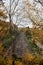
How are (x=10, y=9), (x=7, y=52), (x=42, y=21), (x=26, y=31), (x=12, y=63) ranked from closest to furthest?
(x=12, y=63)
(x=7, y=52)
(x=10, y=9)
(x=42, y=21)
(x=26, y=31)

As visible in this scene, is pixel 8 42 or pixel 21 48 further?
pixel 8 42

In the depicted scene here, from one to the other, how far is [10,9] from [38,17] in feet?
7.09

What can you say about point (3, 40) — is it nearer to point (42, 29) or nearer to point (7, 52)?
point (7, 52)

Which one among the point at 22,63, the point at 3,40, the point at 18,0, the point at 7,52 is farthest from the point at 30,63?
the point at 18,0

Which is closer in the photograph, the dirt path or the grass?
the dirt path

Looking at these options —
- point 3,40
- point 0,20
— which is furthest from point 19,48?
point 0,20

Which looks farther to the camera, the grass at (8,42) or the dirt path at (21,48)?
the grass at (8,42)

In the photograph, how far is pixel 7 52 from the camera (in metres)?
13.6

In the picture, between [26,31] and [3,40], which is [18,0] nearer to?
[3,40]

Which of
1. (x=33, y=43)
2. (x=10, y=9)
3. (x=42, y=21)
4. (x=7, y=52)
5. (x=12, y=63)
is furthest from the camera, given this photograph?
(x=33, y=43)

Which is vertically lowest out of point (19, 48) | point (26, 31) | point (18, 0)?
point (26, 31)

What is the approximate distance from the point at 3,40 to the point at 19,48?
1368mm

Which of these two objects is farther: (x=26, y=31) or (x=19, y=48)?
(x=26, y=31)

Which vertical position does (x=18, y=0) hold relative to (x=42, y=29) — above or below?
above
